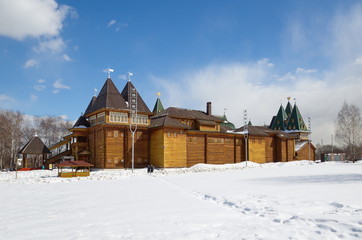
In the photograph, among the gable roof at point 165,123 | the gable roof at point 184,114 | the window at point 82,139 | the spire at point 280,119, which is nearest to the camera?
the gable roof at point 165,123

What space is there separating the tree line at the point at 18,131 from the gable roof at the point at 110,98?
48.1 feet

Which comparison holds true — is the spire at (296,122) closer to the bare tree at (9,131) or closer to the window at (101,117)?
the window at (101,117)

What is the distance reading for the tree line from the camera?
4364cm

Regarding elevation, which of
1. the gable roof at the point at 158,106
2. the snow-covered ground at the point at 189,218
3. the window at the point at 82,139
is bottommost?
the snow-covered ground at the point at 189,218

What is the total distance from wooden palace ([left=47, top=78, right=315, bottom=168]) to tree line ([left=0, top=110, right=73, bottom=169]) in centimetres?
1102

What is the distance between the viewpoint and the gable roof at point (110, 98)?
33469 mm

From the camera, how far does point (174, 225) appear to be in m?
6.84

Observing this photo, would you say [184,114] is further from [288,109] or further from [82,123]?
[288,109]

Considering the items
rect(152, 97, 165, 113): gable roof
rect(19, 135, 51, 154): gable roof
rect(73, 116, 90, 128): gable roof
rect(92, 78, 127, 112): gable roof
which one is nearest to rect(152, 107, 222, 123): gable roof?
rect(92, 78, 127, 112): gable roof

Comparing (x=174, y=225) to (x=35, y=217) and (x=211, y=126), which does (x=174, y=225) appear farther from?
(x=211, y=126)

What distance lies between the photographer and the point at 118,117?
111 ft

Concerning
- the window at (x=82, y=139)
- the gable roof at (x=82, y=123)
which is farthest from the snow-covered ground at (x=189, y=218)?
the window at (x=82, y=139)

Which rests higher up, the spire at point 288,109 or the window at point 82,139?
the spire at point 288,109

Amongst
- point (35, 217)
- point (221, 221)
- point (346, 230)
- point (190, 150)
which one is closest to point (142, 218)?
point (221, 221)
